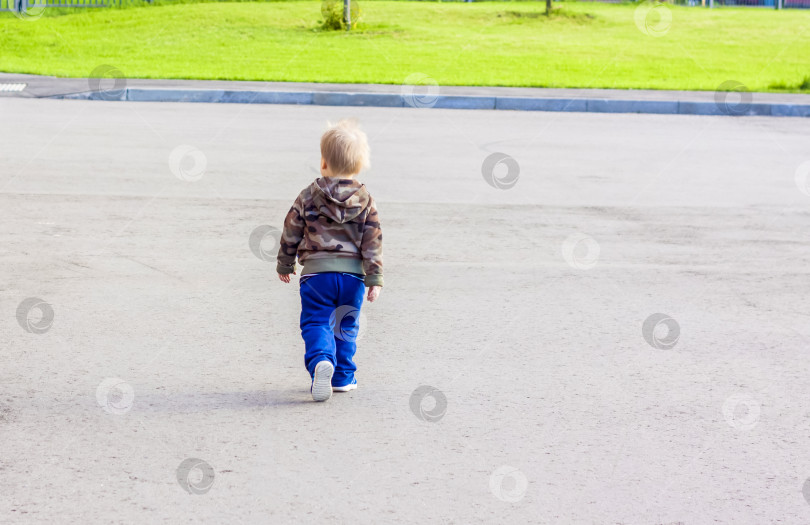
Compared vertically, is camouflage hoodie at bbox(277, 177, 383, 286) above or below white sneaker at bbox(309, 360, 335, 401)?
above

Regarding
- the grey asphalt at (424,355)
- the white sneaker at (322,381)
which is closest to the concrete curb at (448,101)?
the grey asphalt at (424,355)

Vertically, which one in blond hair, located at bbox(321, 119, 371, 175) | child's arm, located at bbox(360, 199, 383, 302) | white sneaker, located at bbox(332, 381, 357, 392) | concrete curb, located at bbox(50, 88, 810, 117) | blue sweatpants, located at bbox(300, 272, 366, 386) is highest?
blond hair, located at bbox(321, 119, 371, 175)

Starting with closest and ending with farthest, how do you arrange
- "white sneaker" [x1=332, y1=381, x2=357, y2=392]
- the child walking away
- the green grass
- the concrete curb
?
the child walking away, "white sneaker" [x1=332, y1=381, x2=357, y2=392], the concrete curb, the green grass

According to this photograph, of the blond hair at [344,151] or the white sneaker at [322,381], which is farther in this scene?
the blond hair at [344,151]

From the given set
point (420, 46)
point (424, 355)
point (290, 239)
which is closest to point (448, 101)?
point (420, 46)

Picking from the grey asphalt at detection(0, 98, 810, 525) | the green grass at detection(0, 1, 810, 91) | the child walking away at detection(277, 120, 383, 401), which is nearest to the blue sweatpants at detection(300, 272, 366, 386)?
the child walking away at detection(277, 120, 383, 401)

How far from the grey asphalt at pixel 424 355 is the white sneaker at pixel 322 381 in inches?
4.2

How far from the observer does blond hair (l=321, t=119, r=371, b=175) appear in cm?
428

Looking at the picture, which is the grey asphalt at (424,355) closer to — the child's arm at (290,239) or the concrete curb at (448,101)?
the child's arm at (290,239)

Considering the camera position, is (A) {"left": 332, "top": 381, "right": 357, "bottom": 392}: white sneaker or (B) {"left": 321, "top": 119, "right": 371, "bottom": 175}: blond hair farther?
(A) {"left": 332, "top": 381, "right": 357, "bottom": 392}: white sneaker

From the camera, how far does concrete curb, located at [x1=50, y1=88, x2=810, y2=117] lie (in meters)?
16.8

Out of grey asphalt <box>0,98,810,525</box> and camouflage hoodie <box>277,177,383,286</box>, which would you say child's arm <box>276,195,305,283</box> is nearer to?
camouflage hoodie <box>277,177,383,286</box>

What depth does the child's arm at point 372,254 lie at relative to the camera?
14.1 feet

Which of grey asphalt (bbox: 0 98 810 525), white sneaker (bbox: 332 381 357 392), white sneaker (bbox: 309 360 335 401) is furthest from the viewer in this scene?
white sneaker (bbox: 332 381 357 392)
